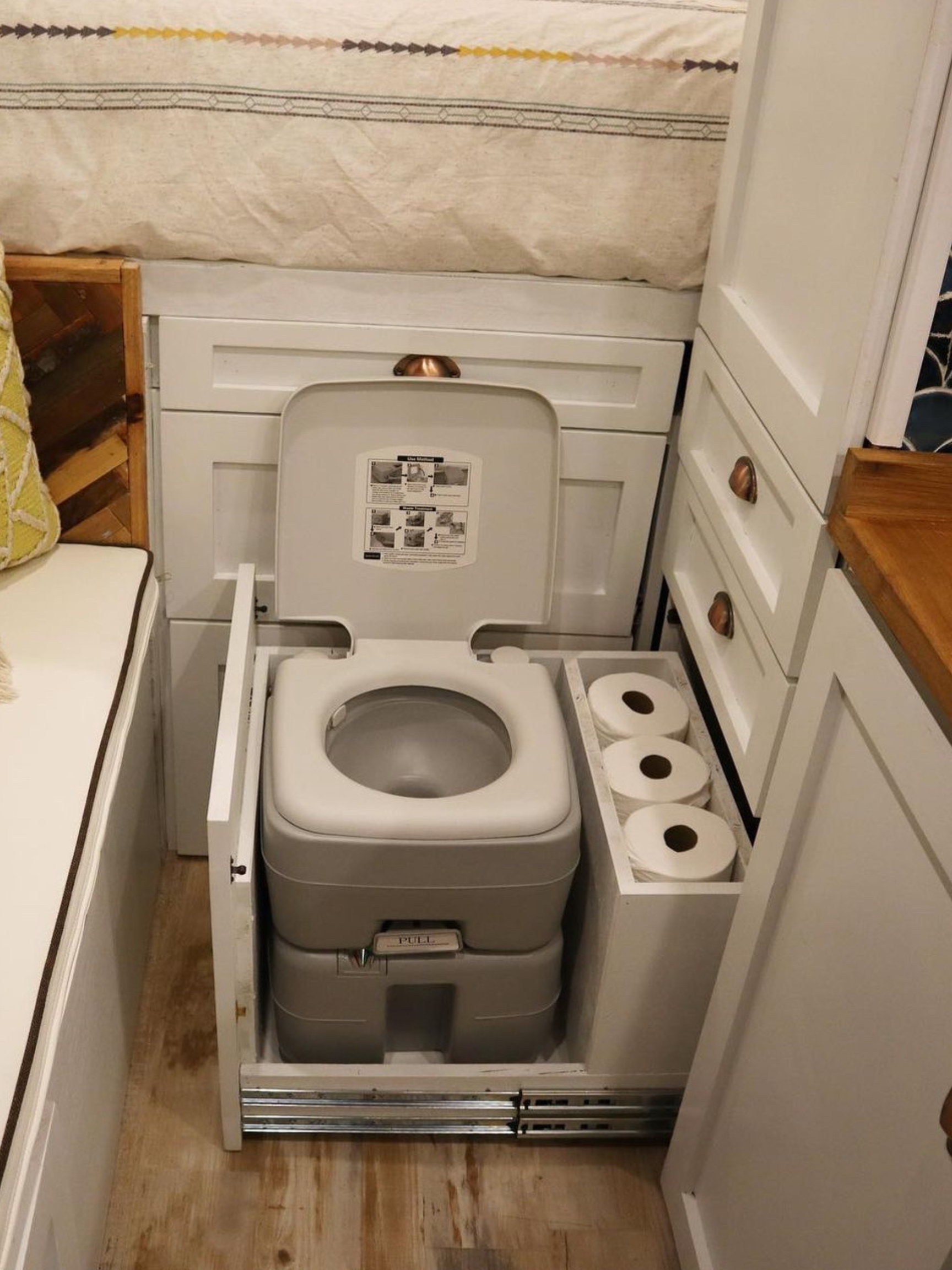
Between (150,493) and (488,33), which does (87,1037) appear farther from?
(488,33)

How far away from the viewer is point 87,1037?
4.33ft

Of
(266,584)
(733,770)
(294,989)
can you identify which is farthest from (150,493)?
(733,770)

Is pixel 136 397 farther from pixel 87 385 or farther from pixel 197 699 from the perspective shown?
pixel 197 699

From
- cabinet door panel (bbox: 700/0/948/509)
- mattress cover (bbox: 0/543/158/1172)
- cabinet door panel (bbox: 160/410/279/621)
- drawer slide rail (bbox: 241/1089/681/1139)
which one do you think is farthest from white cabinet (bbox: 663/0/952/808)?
mattress cover (bbox: 0/543/158/1172)

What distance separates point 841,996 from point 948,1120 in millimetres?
212

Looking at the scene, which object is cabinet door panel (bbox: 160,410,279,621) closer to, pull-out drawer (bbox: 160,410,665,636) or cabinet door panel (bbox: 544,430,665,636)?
pull-out drawer (bbox: 160,410,665,636)

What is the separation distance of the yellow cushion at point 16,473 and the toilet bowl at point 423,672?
0.31 meters

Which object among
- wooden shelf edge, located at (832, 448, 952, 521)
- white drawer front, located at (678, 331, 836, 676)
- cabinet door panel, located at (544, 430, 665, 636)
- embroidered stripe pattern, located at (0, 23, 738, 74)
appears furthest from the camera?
cabinet door panel, located at (544, 430, 665, 636)

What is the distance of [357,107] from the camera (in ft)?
4.91

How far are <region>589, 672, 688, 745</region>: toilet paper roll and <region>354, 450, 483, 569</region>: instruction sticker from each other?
28 cm

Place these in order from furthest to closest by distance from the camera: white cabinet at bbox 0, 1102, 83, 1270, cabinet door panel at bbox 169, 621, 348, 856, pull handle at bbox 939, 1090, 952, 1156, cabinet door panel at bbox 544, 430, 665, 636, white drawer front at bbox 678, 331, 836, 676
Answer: cabinet door panel at bbox 169, 621, 348, 856, cabinet door panel at bbox 544, 430, 665, 636, white drawer front at bbox 678, 331, 836, 676, white cabinet at bbox 0, 1102, 83, 1270, pull handle at bbox 939, 1090, 952, 1156

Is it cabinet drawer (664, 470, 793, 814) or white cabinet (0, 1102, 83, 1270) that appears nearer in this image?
white cabinet (0, 1102, 83, 1270)

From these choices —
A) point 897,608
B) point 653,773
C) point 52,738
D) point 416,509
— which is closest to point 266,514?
point 416,509

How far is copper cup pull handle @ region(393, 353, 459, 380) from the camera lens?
1.68 m
